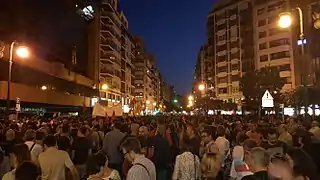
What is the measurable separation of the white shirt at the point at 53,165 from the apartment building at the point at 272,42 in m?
83.4

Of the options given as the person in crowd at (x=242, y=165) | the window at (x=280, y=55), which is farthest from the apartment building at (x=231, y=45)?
the person in crowd at (x=242, y=165)

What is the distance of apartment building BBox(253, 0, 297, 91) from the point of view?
88250 mm

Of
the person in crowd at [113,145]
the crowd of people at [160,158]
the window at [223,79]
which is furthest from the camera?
the window at [223,79]

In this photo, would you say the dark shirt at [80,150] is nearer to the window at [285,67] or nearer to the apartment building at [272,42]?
the apartment building at [272,42]

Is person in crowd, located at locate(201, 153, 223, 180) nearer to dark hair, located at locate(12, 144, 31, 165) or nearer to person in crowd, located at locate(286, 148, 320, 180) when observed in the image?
person in crowd, located at locate(286, 148, 320, 180)

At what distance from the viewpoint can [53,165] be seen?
23.0ft

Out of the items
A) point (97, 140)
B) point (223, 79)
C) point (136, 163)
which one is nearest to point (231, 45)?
point (223, 79)

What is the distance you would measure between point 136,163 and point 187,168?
1941mm

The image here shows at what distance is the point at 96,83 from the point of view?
93.6m

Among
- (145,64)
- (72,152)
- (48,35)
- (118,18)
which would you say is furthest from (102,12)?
(72,152)

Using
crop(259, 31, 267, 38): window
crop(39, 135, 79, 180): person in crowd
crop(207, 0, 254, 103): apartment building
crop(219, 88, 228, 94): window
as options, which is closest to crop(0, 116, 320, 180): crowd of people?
crop(39, 135, 79, 180): person in crowd

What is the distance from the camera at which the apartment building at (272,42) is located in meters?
88.2

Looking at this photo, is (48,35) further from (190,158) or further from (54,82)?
(190,158)

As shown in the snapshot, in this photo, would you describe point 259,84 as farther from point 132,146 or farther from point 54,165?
point 132,146
